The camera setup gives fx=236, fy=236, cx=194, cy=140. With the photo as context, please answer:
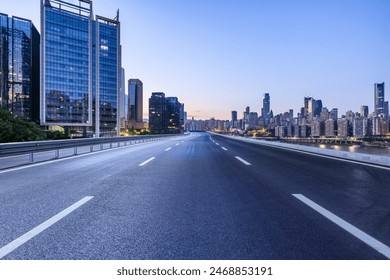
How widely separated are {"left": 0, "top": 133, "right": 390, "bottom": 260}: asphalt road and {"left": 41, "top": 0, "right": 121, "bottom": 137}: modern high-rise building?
4173 inches

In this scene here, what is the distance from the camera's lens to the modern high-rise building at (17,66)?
399 ft

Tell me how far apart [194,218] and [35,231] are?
2.20 m

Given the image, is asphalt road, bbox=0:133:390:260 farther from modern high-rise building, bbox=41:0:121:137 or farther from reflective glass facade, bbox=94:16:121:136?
reflective glass facade, bbox=94:16:121:136

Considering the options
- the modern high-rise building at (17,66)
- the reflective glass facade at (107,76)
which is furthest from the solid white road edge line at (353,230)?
the modern high-rise building at (17,66)

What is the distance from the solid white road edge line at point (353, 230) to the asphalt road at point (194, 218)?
18 millimetres

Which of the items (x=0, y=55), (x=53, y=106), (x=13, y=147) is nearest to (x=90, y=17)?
(x=53, y=106)

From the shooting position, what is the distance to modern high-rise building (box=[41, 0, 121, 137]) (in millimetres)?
94250

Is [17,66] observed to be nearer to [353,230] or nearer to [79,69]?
[79,69]

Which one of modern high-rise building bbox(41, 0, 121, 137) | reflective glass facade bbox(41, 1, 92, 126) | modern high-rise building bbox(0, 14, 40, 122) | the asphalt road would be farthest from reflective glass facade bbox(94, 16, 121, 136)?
the asphalt road

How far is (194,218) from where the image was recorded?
3.65 metres

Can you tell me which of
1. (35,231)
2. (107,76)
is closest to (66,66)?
(107,76)

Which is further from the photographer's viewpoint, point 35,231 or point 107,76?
point 107,76
